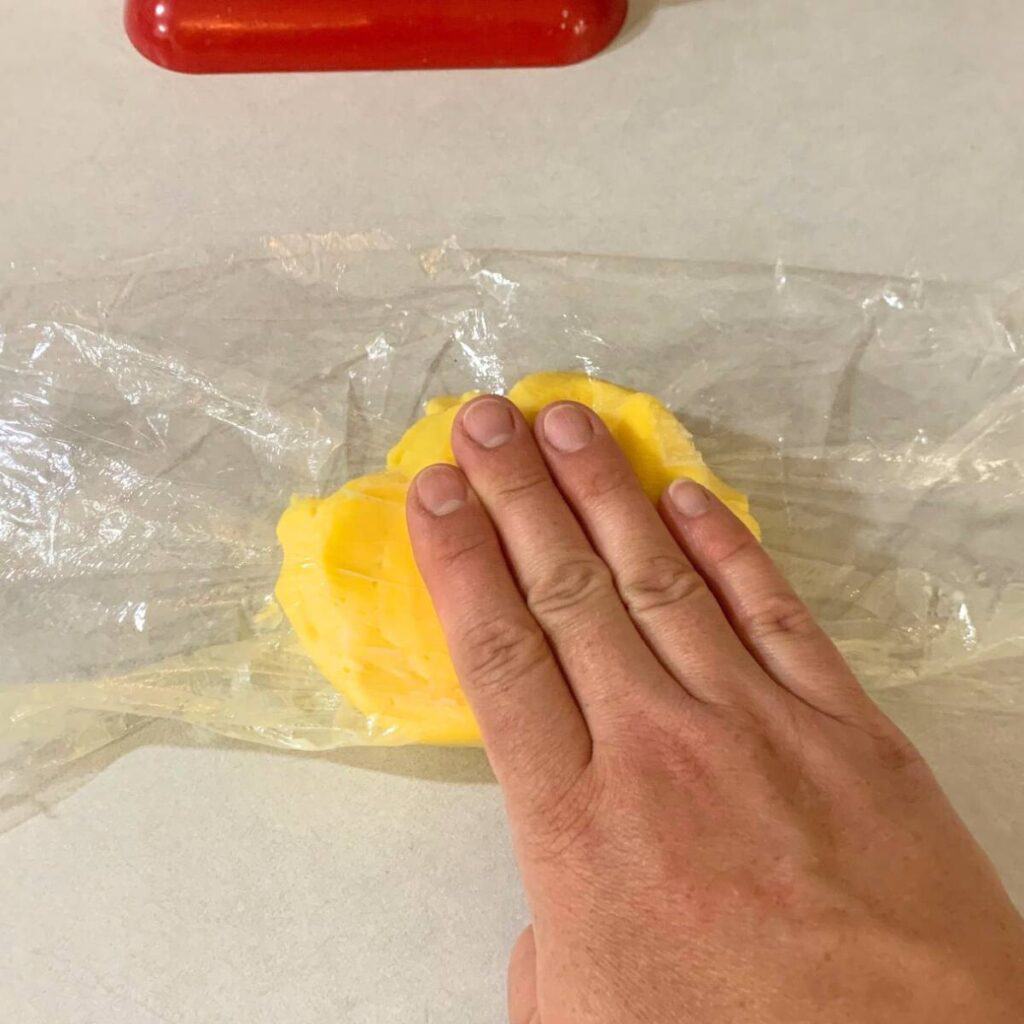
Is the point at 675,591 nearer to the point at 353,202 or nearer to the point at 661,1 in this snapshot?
the point at 353,202

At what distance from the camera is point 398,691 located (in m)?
0.65

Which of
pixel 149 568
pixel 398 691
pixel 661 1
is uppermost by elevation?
pixel 661 1

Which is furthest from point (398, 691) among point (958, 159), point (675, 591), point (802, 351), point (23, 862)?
point (958, 159)

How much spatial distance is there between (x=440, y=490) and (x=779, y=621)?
23cm

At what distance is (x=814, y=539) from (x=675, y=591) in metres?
0.19

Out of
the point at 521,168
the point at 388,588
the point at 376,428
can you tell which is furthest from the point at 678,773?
the point at 521,168

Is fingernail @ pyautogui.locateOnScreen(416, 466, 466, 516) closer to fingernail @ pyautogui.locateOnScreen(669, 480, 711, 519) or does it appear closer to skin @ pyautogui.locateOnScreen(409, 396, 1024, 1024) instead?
skin @ pyautogui.locateOnScreen(409, 396, 1024, 1024)

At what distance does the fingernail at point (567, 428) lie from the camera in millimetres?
649

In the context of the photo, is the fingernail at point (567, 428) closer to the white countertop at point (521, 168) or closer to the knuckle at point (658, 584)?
the knuckle at point (658, 584)

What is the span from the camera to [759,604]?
612 millimetres

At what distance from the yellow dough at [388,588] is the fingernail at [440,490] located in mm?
38

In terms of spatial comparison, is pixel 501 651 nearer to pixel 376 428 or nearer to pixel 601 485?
pixel 601 485

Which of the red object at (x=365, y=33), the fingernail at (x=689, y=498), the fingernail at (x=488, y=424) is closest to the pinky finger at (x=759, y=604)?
the fingernail at (x=689, y=498)

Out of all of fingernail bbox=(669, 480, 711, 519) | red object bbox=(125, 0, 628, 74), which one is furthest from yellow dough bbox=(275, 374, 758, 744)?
red object bbox=(125, 0, 628, 74)
